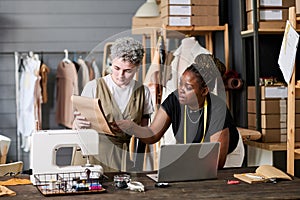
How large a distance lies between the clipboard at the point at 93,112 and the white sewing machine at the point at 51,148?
0.48 feet

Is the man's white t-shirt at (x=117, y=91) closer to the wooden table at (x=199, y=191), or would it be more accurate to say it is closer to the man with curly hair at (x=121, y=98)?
the man with curly hair at (x=121, y=98)

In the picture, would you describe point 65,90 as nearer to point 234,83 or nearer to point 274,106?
point 234,83

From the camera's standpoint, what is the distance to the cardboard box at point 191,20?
16.1 ft

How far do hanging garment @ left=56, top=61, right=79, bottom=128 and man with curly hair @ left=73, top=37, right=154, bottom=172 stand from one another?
2.52 meters

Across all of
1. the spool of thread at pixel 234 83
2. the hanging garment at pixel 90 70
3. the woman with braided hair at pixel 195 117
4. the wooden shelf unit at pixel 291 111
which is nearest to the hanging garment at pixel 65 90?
the hanging garment at pixel 90 70

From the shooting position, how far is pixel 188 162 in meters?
3.12

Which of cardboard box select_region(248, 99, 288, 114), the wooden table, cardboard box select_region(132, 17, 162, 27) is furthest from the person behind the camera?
cardboard box select_region(132, 17, 162, 27)

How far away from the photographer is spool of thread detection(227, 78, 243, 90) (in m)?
4.78

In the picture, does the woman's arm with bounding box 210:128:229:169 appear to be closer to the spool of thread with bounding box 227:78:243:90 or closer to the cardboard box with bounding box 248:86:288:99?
the cardboard box with bounding box 248:86:288:99

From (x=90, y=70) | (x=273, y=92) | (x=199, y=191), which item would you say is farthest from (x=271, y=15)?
(x=90, y=70)

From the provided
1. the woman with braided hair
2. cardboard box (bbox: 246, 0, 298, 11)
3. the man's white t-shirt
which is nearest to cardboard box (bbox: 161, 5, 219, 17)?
cardboard box (bbox: 246, 0, 298, 11)

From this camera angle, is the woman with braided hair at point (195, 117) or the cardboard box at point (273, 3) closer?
the woman with braided hair at point (195, 117)

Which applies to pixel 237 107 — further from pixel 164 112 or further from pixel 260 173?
pixel 260 173

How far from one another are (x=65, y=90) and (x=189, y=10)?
77.4 inches
